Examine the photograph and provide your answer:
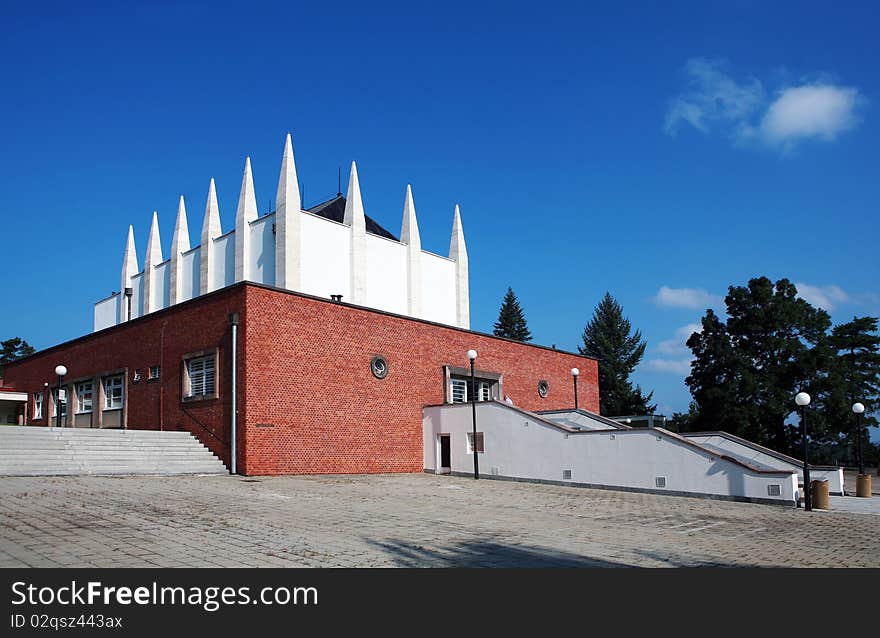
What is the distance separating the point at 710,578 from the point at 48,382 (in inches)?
1258

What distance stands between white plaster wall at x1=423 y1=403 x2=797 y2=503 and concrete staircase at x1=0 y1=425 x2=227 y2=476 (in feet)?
28.4

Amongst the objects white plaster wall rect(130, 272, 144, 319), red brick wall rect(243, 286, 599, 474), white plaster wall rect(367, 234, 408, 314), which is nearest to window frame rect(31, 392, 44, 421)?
white plaster wall rect(130, 272, 144, 319)

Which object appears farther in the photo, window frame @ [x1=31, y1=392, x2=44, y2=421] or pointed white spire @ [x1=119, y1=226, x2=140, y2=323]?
pointed white spire @ [x1=119, y1=226, x2=140, y2=323]

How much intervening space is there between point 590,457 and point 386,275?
2114cm

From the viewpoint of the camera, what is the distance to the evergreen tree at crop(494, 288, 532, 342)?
81.2m

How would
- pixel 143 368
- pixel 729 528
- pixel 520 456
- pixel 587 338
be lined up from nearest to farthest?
pixel 729 528 → pixel 520 456 → pixel 143 368 → pixel 587 338

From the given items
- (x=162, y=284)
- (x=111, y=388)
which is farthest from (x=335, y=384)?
(x=162, y=284)

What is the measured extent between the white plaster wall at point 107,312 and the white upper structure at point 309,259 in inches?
30.9

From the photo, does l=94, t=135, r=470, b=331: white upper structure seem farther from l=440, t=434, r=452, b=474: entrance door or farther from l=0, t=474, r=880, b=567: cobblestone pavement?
l=0, t=474, r=880, b=567: cobblestone pavement

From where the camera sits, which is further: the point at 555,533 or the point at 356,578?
the point at 555,533

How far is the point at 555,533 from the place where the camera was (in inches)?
453

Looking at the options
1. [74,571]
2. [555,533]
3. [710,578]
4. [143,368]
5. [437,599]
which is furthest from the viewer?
[143,368]

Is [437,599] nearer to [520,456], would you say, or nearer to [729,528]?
[729,528]

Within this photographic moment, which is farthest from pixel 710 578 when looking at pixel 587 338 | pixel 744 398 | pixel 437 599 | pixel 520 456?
pixel 587 338
